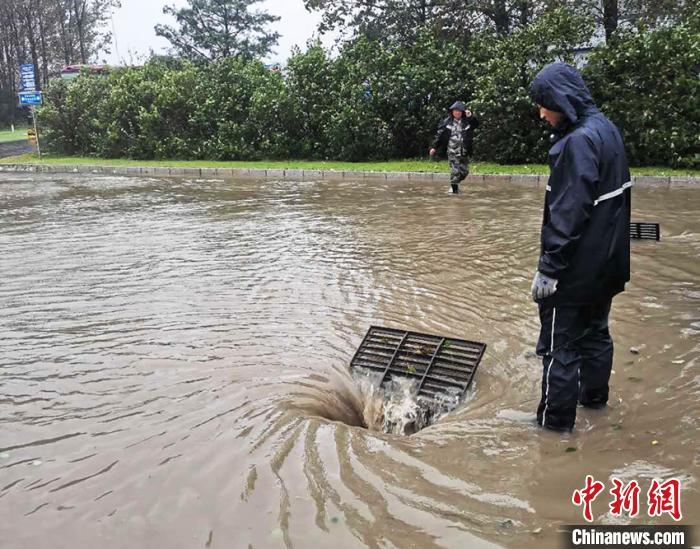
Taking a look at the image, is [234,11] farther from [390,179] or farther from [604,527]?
[604,527]

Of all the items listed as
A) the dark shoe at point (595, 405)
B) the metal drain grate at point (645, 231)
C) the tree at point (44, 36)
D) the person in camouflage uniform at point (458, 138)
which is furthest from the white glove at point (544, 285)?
the tree at point (44, 36)

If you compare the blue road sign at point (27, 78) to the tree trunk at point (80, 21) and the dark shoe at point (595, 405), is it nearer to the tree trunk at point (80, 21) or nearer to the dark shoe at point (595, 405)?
the dark shoe at point (595, 405)

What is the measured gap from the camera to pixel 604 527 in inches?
115

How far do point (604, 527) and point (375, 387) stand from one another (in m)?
2.10

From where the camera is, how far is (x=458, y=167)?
13180 mm

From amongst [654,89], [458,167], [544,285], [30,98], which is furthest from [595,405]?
[30,98]

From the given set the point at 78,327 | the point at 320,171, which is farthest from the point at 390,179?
the point at 78,327

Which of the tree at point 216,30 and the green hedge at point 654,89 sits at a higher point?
the tree at point 216,30

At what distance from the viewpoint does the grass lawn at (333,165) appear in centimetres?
1550

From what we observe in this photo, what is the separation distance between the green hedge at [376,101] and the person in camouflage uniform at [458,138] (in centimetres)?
389

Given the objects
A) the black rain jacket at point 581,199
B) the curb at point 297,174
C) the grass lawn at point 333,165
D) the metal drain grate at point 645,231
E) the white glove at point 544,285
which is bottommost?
the metal drain grate at point 645,231

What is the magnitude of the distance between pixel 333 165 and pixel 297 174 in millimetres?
1649

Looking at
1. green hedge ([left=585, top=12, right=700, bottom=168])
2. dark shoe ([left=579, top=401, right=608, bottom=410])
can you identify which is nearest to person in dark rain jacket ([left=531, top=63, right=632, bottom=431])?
dark shoe ([left=579, top=401, right=608, bottom=410])

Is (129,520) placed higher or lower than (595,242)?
lower
